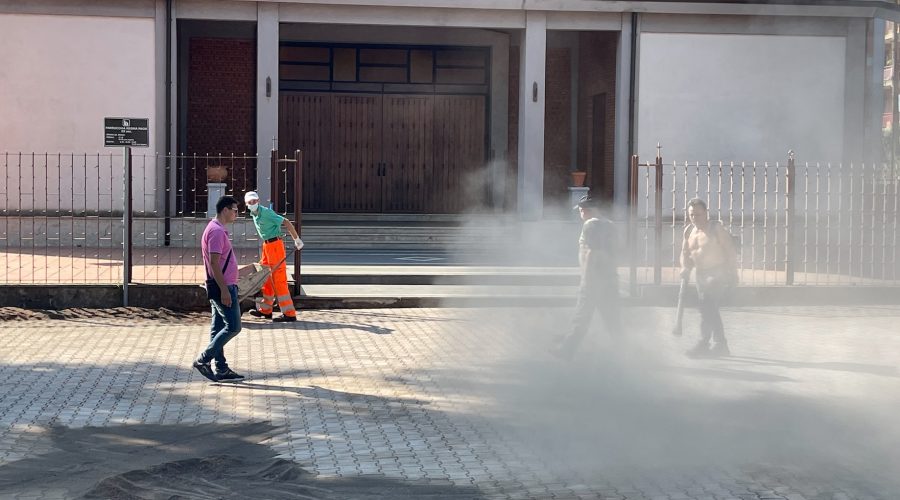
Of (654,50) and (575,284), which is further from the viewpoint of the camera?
(654,50)

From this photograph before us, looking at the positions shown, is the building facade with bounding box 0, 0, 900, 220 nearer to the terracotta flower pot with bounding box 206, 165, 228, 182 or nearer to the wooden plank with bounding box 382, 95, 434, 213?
the wooden plank with bounding box 382, 95, 434, 213

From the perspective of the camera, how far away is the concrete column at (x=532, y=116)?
71.6 ft

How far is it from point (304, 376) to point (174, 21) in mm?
13181

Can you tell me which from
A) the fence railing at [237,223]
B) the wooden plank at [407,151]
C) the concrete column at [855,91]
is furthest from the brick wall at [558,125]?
the concrete column at [855,91]

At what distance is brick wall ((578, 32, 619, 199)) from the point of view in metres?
23.6

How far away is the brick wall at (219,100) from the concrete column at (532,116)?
20.2 feet

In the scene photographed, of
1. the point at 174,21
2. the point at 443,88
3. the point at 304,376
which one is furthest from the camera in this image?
the point at 443,88

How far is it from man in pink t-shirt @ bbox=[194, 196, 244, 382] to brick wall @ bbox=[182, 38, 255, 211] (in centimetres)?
1540

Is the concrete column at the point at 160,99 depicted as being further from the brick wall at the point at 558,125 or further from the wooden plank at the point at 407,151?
the brick wall at the point at 558,125

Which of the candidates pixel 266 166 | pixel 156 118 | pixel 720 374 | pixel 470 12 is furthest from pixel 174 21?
pixel 720 374

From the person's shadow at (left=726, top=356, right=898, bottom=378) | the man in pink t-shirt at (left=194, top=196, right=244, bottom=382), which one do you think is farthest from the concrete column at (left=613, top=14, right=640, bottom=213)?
the man in pink t-shirt at (left=194, top=196, right=244, bottom=382)

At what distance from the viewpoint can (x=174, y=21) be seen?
2103cm

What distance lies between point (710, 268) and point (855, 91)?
13.3m

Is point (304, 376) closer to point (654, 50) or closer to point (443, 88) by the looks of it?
point (654, 50)
